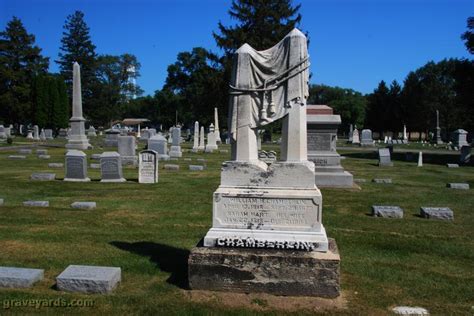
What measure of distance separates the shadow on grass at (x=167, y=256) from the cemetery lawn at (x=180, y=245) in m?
0.02

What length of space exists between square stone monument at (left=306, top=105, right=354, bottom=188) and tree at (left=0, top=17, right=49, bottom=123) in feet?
160

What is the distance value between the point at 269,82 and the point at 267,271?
2293mm

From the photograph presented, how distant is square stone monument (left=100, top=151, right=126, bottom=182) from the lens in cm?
1463

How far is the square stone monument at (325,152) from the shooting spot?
46.9ft

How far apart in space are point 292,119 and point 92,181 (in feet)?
36.6

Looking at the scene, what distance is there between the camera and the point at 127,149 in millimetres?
20422

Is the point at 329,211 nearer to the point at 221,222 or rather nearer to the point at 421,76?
the point at 221,222

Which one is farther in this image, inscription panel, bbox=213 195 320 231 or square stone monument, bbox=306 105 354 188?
square stone monument, bbox=306 105 354 188

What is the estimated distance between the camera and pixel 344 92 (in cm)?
10681

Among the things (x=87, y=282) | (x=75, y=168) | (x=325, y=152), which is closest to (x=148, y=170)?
(x=75, y=168)

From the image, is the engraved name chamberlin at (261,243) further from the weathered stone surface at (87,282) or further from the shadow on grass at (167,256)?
the weathered stone surface at (87,282)

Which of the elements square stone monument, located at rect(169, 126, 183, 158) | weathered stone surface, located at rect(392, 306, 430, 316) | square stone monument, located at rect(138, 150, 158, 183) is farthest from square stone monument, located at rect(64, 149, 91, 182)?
weathered stone surface, located at rect(392, 306, 430, 316)

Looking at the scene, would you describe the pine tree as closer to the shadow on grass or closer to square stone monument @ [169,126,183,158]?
square stone monument @ [169,126,183,158]

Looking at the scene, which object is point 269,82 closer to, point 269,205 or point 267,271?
point 269,205
